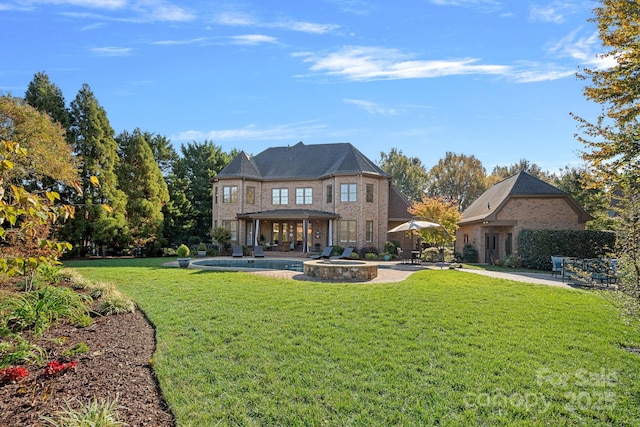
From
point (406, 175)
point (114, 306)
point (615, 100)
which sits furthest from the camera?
point (406, 175)

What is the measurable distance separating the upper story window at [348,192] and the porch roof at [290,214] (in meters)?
1.58

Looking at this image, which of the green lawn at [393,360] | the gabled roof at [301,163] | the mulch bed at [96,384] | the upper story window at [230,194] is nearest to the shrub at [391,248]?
the gabled roof at [301,163]

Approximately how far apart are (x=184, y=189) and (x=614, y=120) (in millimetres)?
35809

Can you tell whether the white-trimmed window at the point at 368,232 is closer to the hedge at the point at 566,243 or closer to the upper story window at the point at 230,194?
the hedge at the point at 566,243

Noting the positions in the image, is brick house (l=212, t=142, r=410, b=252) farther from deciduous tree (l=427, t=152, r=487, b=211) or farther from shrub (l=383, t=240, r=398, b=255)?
deciduous tree (l=427, t=152, r=487, b=211)

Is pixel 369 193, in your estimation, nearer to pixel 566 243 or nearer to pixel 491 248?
pixel 491 248

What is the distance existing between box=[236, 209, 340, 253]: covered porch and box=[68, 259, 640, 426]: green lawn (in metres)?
17.4

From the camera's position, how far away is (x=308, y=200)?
94.6 feet

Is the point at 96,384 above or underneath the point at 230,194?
underneath

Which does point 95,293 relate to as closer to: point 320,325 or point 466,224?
point 320,325

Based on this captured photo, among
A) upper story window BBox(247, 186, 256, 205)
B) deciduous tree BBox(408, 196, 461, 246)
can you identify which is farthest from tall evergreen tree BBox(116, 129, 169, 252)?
deciduous tree BBox(408, 196, 461, 246)

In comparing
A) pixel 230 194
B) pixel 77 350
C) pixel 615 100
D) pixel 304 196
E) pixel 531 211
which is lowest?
pixel 77 350

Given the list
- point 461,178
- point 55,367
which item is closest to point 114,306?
point 55,367

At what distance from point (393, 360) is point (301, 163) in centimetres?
2608
